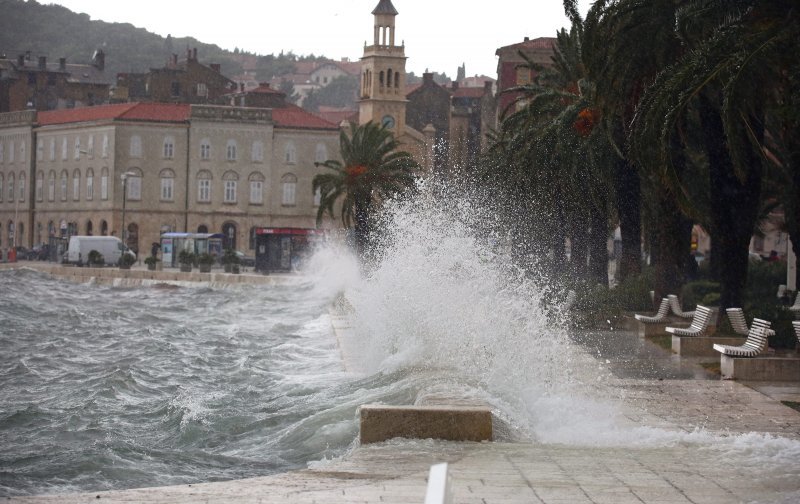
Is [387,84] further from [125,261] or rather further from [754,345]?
[754,345]

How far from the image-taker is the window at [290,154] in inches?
3794

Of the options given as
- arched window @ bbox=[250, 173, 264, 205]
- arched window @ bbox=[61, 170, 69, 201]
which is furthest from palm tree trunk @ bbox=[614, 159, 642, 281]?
arched window @ bbox=[61, 170, 69, 201]

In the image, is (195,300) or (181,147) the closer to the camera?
(195,300)

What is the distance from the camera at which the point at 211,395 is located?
18891 millimetres

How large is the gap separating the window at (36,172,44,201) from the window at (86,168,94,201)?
7109mm

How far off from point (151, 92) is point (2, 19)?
301 ft

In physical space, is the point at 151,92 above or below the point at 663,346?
above

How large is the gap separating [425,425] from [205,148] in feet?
279

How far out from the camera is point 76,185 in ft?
316

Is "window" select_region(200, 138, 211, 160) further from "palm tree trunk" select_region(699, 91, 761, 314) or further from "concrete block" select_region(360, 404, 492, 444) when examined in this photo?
"concrete block" select_region(360, 404, 492, 444)

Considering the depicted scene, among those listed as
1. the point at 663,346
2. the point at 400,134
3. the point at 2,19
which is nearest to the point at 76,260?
the point at 400,134

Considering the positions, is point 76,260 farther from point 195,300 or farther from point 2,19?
point 2,19

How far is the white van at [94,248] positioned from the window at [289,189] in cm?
2100

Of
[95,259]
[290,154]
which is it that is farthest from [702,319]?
[290,154]
